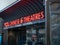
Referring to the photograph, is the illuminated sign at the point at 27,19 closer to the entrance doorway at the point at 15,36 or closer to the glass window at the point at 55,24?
the entrance doorway at the point at 15,36

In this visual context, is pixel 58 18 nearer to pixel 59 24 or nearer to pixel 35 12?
pixel 59 24

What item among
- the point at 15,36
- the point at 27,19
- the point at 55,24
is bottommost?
the point at 15,36

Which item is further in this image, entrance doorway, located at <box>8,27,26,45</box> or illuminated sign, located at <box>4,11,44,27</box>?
entrance doorway, located at <box>8,27,26,45</box>

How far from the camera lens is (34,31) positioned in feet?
49.1

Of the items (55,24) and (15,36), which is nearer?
(55,24)

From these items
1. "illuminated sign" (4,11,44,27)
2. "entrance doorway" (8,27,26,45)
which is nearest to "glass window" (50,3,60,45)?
"illuminated sign" (4,11,44,27)

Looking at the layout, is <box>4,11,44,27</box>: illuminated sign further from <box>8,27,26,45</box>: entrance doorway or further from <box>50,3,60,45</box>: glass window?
<box>50,3,60,45</box>: glass window

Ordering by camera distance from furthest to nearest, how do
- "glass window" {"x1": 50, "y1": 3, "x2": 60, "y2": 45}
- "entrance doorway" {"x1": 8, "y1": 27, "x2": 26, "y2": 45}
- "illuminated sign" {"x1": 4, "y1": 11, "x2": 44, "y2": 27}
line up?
"entrance doorway" {"x1": 8, "y1": 27, "x2": 26, "y2": 45}, "illuminated sign" {"x1": 4, "y1": 11, "x2": 44, "y2": 27}, "glass window" {"x1": 50, "y1": 3, "x2": 60, "y2": 45}

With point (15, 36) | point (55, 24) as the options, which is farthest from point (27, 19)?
point (15, 36)

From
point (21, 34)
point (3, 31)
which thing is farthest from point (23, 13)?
point (3, 31)

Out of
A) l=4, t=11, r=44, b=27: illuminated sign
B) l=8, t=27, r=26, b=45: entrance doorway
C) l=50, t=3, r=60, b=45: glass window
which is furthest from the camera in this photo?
l=8, t=27, r=26, b=45: entrance doorway

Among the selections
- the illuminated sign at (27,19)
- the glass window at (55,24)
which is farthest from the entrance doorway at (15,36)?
the glass window at (55,24)

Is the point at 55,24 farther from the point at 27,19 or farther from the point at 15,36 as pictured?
the point at 15,36

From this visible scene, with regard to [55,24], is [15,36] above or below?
below
